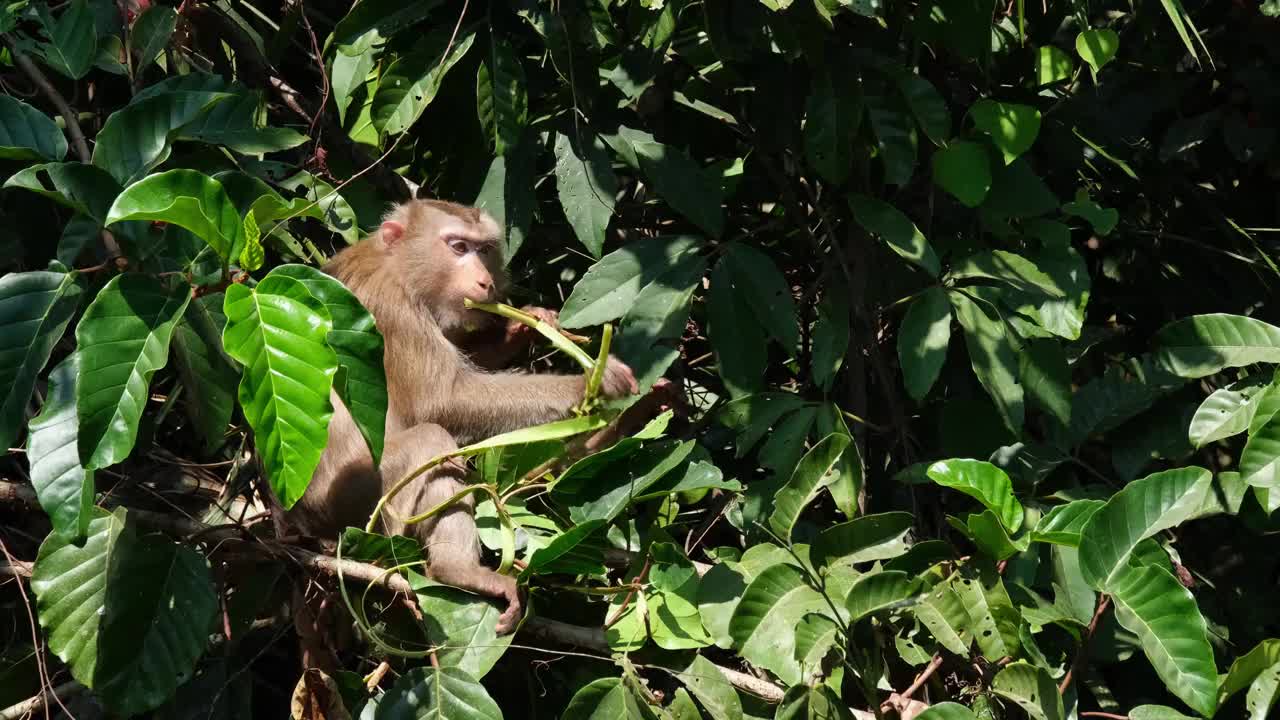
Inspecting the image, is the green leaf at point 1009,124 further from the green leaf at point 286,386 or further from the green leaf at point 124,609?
the green leaf at point 124,609

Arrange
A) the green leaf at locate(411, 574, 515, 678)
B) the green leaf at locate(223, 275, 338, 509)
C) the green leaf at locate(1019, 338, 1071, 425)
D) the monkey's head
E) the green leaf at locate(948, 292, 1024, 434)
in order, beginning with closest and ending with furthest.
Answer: the green leaf at locate(223, 275, 338, 509) < the green leaf at locate(411, 574, 515, 678) < the green leaf at locate(948, 292, 1024, 434) < the green leaf at locate(1019, 338, 1071, 425) < the monkey's head

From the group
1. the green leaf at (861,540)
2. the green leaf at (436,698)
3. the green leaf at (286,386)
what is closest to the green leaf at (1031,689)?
the green leaf at (861,540)

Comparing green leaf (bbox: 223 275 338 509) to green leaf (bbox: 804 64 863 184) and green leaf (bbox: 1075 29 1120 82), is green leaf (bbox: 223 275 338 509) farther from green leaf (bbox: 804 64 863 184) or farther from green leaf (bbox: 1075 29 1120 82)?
green leaf (bbox: 1075 29 1120 82)

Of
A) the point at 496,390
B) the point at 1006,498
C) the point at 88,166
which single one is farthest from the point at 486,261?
the point at 1006,498

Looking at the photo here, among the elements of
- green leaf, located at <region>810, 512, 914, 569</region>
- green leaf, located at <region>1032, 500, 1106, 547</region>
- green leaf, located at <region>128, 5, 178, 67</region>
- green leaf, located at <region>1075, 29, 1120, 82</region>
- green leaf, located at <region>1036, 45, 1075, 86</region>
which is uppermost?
green leaf, located at <region>1075, 29, 1120, 82</region>

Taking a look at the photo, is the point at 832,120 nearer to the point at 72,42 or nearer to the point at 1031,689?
the point at 1031,689

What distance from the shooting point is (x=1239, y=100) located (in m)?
5.13

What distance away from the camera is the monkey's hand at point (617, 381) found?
3922 mm

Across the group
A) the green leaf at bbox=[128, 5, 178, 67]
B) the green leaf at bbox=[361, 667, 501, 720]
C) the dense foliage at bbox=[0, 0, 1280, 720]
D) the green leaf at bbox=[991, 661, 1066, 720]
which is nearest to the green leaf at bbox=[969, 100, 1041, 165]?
the dense foliage at bbox=[0, 0, 1280, 720]

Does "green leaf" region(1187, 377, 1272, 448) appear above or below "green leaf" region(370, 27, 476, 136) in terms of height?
below

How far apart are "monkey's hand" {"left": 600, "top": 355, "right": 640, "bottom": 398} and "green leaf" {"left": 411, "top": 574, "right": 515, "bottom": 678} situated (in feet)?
2.58

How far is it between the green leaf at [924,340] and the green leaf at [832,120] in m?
0.48

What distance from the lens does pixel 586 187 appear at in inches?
157

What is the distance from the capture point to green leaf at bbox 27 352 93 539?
2902mm
